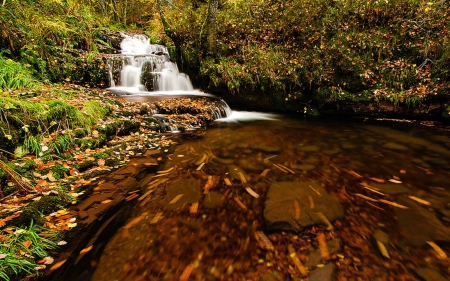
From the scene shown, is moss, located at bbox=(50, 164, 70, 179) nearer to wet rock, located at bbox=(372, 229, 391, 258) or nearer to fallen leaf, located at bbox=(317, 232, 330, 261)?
fallen leaf, located at bbox=(317, 232, 330, 261)

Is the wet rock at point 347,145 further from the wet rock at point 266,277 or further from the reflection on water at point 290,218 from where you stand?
the wet rock at point 266,277

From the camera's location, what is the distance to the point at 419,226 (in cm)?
235

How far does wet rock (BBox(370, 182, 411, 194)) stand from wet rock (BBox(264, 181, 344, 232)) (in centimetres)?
91

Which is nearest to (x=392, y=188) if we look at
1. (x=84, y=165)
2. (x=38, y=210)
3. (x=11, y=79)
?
(x=38, y=210)

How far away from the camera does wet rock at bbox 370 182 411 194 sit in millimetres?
3000

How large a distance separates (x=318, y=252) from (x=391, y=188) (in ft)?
6.56

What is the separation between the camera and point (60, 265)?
1898mm

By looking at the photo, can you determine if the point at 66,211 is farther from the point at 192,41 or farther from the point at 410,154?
the point at 192,41

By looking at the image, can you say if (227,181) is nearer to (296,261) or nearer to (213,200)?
(213,200)

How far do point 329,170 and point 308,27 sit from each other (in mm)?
6995

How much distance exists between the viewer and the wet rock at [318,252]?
1.92 m

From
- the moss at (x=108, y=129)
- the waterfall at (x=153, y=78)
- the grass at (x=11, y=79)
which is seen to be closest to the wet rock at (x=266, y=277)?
the moss at (x=108, y=129)

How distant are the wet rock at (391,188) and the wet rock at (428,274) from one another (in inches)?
52.9

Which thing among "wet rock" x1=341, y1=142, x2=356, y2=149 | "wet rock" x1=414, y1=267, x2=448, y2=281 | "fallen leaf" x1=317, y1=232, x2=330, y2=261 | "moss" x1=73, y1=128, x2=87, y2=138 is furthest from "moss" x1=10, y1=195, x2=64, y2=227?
"wet rock" x1=341, y1=142, x2=356, y2=149
